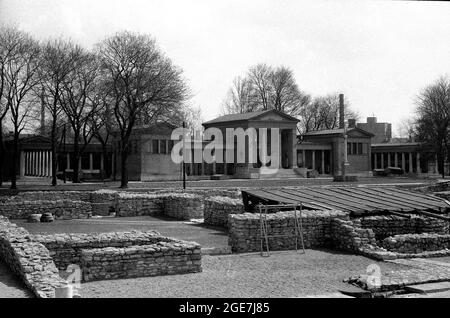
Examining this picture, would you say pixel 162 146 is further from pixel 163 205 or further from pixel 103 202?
pixel 163 205

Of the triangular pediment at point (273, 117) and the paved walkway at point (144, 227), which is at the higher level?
the triangular pediment at point (273, 117)

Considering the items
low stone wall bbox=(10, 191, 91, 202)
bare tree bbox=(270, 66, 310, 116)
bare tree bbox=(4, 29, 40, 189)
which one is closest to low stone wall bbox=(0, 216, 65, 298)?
low stone wall bbox=(10, 191, 91, 202)

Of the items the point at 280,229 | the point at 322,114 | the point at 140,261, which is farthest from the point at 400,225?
the point at 322,114

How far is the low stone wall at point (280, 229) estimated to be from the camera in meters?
17.3

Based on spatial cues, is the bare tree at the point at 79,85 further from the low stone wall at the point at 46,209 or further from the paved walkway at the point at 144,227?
the paved walkway at the point at 144,227

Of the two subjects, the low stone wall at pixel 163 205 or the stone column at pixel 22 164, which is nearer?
the low stone wall at pixel 163 205

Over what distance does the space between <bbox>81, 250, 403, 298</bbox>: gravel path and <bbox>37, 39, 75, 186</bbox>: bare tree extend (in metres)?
32.6

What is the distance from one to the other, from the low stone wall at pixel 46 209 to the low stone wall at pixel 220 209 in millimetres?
6808

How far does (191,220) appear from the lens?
26328 mm

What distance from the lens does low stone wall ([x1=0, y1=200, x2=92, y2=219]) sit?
27.8m

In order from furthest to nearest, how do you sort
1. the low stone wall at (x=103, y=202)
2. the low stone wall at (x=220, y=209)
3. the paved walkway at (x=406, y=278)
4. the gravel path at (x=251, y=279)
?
the low stone wall at (x=103, y=202) < the low stone wall at (x=220, y=209) < the paved walkway at (x=406, y=278) < the gravel path at (x=251, y=279)

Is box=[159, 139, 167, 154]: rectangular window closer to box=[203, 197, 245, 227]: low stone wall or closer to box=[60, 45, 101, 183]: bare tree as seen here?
box=[60, 45, 101, 183]: bare tree

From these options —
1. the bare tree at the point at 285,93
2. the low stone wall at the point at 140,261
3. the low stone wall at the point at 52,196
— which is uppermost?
the bare tree at the point at 285,93

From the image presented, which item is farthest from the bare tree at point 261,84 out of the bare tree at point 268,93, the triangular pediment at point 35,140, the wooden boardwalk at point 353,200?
the wooden boardwalk at point 353,200
